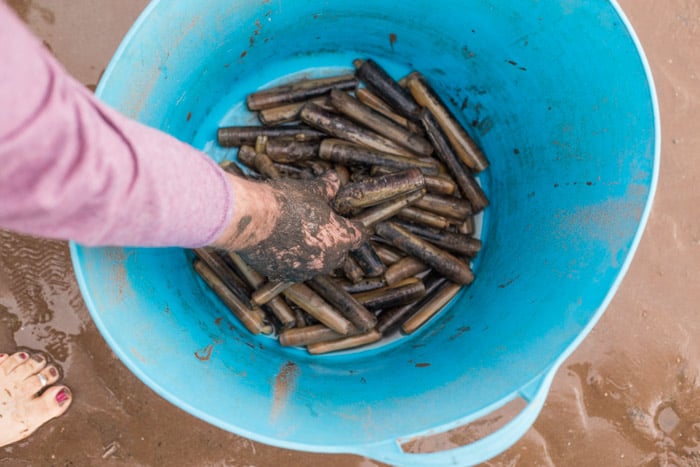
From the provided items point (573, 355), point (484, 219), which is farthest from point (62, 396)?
point (573, 355)

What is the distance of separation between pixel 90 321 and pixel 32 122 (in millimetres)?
2278

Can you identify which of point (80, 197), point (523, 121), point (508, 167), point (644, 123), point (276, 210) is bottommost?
point (276, 210)

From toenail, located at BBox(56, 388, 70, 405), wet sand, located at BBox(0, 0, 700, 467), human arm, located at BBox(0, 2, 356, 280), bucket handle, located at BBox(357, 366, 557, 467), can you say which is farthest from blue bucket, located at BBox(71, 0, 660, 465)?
toenail, located at BBox(56, 388, 70, 405)

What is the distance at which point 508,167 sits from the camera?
2.56 metres

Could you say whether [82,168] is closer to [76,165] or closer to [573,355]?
[76,165]

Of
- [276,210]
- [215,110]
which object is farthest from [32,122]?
[215,110]

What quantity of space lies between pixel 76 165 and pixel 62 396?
2378mm

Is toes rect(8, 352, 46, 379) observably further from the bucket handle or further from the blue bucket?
the bucket handle

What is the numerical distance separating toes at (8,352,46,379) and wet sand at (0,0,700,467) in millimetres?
72

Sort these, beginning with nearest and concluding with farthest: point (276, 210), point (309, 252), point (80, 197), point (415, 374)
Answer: point (80, 197), point (276, 210), point (309, 252), point (415, 374)

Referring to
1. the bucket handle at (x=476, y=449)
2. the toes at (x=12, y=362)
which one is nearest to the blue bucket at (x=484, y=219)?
the bucket handle at (x=476, y=449)

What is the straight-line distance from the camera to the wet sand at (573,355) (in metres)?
2.78

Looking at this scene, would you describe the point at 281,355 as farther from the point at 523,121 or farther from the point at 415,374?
the point at 523,121

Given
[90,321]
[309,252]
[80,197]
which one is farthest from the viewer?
[90,321]
